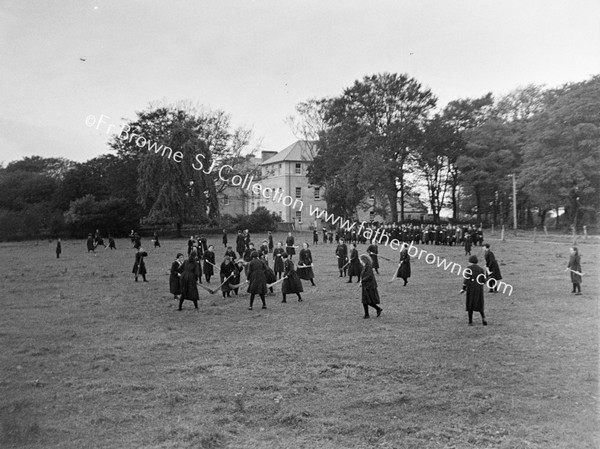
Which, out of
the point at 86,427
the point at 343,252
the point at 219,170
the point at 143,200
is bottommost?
the point at 86,427

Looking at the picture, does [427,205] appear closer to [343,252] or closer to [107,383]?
[343,252]

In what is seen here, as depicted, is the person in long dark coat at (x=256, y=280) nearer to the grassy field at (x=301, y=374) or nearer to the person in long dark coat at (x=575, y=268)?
the grassy field at (x=301, y=374)

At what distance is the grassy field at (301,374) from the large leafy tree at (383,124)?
33719 mm

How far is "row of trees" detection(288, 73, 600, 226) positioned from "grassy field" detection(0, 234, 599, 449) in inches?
1199

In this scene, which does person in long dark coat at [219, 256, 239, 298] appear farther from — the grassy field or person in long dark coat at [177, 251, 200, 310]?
person in long dark coat at [177, 251, 200, 310]

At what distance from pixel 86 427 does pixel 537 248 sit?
3300 centimetres

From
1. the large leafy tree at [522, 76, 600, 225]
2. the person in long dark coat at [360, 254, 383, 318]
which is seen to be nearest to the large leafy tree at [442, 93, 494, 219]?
the large leafy tree at [522, 76, 600, 225]

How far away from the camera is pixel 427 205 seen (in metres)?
67.4

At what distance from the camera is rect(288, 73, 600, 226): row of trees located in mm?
42906

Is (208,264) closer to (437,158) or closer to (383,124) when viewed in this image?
(383,124)

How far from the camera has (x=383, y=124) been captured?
5206 cm

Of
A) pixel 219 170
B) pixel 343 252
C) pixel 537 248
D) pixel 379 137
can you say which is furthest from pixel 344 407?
pixel 219 170

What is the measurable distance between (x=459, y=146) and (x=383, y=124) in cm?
992

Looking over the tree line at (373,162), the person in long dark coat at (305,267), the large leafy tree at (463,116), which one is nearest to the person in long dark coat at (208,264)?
the person in long dark coat at (305,267)
